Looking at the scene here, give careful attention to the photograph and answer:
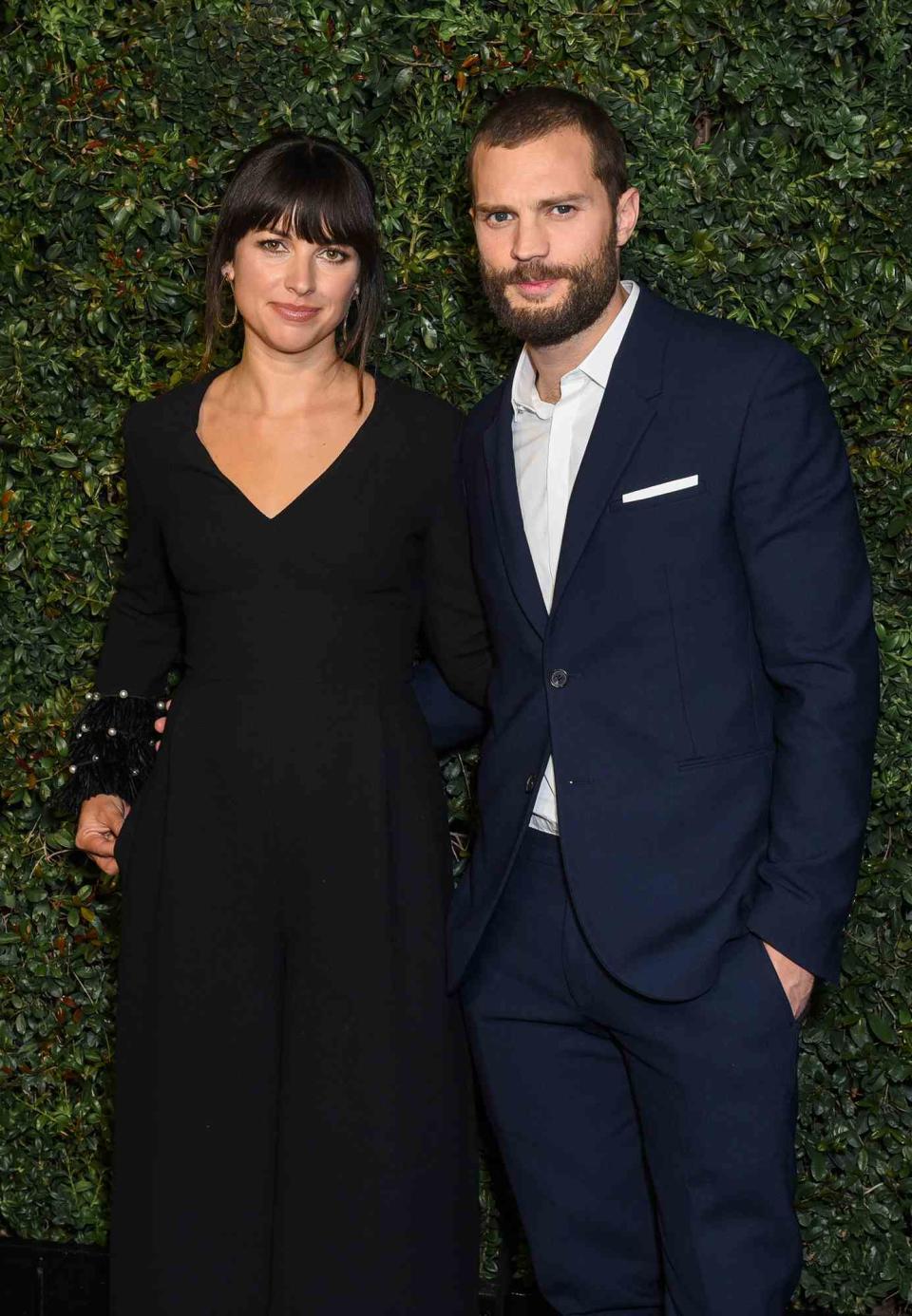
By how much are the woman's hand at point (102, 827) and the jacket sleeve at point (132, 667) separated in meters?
0.02

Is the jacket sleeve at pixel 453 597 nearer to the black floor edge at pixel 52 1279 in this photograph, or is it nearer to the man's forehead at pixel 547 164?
the man's forehead at pixel 547 164

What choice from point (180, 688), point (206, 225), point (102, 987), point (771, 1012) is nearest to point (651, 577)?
point (771, 1012)

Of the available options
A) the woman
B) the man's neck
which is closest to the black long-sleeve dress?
the woman

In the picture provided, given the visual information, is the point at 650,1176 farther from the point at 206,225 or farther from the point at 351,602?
the point at 206,225

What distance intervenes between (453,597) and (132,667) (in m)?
0.58

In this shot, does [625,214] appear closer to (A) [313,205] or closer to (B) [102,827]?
(A) [313,205]

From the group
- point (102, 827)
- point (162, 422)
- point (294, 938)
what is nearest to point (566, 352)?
point (162, 422)

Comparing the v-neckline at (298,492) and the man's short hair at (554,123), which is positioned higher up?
the man's short hair at (554,123)

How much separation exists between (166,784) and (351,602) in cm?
41

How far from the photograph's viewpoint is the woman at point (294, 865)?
2.50 metres

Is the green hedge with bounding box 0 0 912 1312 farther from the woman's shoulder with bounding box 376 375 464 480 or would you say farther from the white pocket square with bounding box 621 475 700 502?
the white pocket square with bounding box 621 475 700 502

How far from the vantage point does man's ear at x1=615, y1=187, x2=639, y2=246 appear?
2.46 m

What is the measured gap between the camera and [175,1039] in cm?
253

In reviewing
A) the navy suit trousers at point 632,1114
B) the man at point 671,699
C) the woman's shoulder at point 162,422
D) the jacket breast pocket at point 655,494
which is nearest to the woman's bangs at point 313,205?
the man at point 671,699
